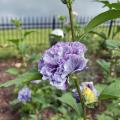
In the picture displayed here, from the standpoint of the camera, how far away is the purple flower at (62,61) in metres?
1.90

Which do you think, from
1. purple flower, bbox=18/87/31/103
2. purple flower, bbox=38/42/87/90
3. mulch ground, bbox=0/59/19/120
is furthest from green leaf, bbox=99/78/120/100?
mulch ground, bbox=0/59/19/120

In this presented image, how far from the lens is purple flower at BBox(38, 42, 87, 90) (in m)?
1.90

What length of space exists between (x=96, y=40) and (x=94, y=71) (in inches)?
59.7

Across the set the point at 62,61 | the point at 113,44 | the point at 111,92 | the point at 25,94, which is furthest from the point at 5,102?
the point at 62,61

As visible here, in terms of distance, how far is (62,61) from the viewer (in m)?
1.91

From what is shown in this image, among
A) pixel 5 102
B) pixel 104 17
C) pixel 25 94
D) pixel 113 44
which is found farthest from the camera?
pixel 5 102

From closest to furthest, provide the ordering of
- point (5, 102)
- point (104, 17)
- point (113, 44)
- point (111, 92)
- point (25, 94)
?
point (104, 17) → point (111, 92) → point (113, 44) → point (25, 94) → point (5, 102)

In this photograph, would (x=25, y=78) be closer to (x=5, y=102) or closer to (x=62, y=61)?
(x=62, y=61)

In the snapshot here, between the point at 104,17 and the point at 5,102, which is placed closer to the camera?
the point at 104,17

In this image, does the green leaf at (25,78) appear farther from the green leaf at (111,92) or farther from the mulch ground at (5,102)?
the mulch ground at (5,102)

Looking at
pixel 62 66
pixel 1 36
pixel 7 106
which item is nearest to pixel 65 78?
pixel 62 66

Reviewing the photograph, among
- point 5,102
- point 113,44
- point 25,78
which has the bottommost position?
point 5,102

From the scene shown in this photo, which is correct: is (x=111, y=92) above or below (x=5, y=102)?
above

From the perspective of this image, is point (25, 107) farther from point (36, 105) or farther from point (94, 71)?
point (94, 71)
